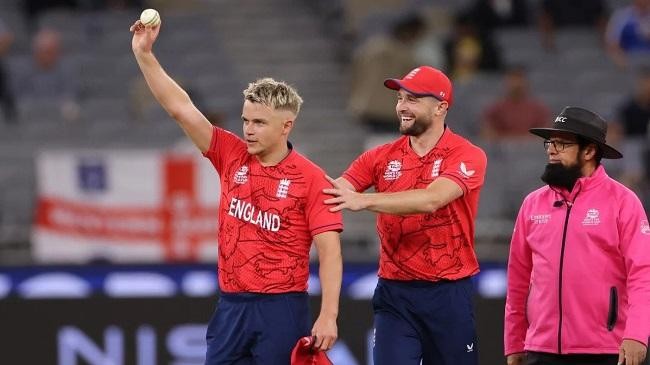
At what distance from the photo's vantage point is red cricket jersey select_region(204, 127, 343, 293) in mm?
6922

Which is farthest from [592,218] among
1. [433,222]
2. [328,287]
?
[328,287]

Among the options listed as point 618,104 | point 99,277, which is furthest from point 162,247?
point 618,104

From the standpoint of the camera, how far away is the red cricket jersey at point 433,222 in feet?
24.2

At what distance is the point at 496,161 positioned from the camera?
1223cm

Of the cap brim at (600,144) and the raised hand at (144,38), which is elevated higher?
the raised hand at (144,38)

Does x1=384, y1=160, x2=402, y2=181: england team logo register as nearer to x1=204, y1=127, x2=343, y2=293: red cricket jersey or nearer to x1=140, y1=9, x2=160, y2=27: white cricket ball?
x1=204, y1=127, x2=343, y2=293: red cricket jersey

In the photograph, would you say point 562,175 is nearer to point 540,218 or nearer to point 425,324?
point 540,218

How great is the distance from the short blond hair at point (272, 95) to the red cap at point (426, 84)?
0.61m

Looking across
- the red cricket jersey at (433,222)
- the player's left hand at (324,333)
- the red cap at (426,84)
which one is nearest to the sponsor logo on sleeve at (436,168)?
the red cricket jersey at (433,222)

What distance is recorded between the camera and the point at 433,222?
7.38m

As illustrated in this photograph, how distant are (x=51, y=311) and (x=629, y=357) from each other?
506 cm

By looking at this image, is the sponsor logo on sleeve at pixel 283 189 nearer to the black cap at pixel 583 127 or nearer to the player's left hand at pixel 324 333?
the player's left hand at pixel 324 333

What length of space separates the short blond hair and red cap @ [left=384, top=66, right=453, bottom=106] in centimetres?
61

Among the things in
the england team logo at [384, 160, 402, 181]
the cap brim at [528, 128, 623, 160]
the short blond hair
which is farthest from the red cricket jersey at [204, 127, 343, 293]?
the cap brim at [528, 128, 623, 160]
